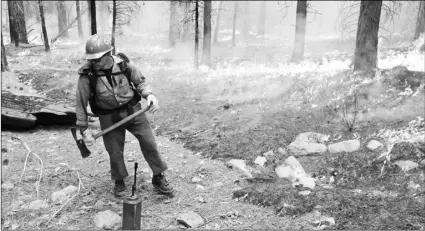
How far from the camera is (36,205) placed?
4.25m

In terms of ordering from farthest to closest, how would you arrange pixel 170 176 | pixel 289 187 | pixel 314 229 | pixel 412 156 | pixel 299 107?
pixel 299 107 → pixel 170 176 → pixel 412 156 → pixel 289 187 → pixel 314 229

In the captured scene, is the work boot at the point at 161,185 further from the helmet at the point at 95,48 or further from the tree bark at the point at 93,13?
the tree bark at the point at 93,13

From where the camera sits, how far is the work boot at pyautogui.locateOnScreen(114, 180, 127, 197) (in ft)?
15.0

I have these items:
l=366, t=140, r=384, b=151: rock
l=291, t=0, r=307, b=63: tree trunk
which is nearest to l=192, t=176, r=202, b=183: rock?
l=366, t=140, r=384, b=151: rock

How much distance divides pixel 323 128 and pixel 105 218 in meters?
4.14

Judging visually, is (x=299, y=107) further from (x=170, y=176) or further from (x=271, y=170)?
(x=170, y=176)

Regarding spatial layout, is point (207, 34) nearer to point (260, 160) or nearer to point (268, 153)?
point (268, 153)

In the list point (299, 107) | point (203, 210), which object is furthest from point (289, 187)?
point (299, 107)

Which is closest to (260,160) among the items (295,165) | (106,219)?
(295,165)

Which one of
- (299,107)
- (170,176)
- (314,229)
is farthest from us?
(299,107)

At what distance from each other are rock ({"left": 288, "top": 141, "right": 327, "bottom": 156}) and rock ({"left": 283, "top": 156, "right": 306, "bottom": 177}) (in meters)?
0.28

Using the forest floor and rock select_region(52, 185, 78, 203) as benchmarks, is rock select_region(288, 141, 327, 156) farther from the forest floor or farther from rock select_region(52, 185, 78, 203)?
rock select_region(52, 185, 78, 203)

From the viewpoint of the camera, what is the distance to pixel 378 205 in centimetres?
401

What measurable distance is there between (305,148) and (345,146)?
615 mm
